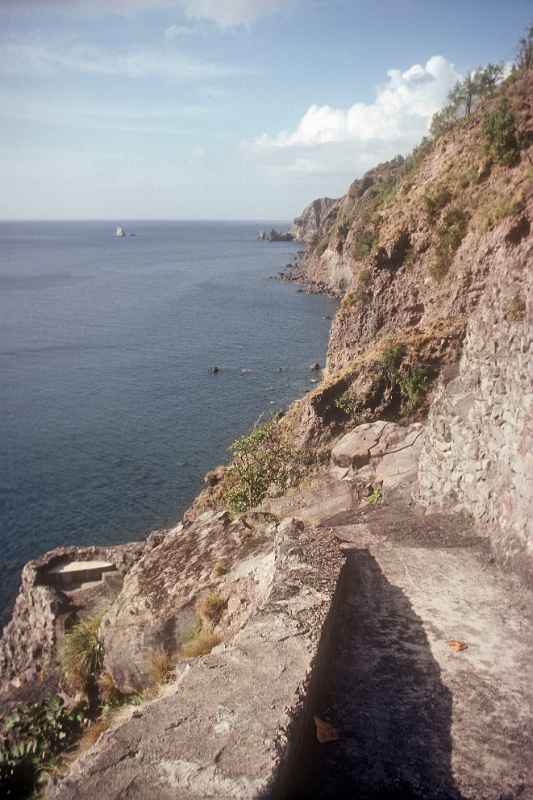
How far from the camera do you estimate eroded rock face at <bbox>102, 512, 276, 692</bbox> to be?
1034 cm

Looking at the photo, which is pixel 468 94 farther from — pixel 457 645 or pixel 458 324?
pixel 457 645

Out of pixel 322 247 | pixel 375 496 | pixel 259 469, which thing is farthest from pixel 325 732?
pixel 322 247

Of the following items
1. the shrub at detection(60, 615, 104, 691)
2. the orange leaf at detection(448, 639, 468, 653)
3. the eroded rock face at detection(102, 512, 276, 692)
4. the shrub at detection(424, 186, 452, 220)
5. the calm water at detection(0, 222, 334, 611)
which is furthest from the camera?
the calm water at detection(0, 222, 334, 611)

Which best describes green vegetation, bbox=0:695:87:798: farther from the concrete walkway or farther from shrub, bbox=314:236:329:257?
shrub, bbox=314:236:329:257

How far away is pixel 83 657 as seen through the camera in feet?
41.5

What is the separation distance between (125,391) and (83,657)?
41.7m

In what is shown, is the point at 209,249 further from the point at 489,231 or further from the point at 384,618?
the point at 384,618

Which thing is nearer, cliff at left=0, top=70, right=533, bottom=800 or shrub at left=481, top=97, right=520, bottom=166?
cliff at left=0, top=70, right=533, bottom=800

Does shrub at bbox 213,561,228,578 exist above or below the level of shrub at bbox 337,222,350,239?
below

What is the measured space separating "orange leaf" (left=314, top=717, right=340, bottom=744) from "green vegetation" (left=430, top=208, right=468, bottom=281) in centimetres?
2457

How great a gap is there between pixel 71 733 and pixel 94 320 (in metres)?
73.7

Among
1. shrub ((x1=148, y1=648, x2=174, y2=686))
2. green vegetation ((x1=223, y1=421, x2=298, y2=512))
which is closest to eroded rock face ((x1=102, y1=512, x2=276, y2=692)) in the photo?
shrub ((x1=148, y1=648, x2=174, y2=686))

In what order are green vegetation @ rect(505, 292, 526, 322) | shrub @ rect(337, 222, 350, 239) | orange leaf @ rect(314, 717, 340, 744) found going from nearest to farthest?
orange leaf @ rect(314, 717, 340, 744), green vegetation @ rect(505, 292, 526, 322), shrub @ rect(337, 222, 350, 239)

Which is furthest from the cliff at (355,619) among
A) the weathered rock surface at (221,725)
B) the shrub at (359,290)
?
the shrub at (359,290)
